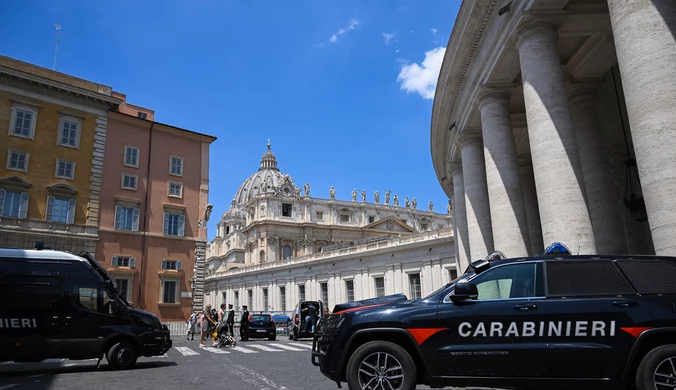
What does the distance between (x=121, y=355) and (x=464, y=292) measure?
891 cm

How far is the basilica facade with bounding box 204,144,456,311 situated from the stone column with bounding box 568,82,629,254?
22924 millimetres

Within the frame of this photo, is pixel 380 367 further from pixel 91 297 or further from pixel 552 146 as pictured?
pixel 91 297

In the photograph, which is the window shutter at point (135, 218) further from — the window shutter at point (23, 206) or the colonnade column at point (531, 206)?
the colonnade column at point (531, 206)

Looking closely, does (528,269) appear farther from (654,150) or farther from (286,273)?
(286,273)

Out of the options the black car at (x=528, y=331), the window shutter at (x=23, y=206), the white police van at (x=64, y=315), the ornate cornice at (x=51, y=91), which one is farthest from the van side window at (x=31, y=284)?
the ornate cornice at (x=51, y=91)

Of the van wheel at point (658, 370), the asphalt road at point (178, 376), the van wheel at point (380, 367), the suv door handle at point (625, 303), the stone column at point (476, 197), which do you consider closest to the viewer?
the van wheel at point (658, 370)

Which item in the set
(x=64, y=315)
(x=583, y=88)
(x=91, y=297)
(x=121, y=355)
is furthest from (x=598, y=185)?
(x=64, y=315)

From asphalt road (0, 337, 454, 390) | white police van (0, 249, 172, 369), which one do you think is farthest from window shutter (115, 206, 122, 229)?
white police van (0, 249, 172, 369)

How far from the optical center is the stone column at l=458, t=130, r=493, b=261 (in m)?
A: 15.7

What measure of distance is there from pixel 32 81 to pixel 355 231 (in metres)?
65.1

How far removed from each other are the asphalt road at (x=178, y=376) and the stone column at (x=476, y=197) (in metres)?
7.35

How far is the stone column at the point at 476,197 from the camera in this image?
15.7 metres

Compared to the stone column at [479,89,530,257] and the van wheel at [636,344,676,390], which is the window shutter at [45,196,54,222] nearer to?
the stone column at [479,89,530,257]

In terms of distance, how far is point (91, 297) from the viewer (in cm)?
1081
